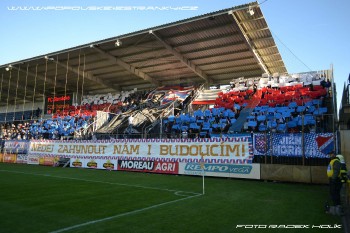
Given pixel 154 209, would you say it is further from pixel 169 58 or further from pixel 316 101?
pixel 169 58

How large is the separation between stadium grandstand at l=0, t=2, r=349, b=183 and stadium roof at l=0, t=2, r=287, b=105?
0.10 metres

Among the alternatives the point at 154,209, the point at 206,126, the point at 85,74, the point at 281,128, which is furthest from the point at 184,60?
the point at 154,209

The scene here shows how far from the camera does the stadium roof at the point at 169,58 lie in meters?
21.9

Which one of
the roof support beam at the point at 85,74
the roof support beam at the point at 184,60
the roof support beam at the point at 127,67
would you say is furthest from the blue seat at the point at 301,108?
the roof support beam at the point at 85,74

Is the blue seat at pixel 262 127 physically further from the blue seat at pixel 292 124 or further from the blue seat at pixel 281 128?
the blue seat at pixel 292 124

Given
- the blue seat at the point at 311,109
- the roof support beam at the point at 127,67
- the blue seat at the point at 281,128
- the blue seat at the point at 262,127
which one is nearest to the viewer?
the blue seat at the point at 281,128

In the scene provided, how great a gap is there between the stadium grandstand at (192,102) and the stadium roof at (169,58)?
0.10m

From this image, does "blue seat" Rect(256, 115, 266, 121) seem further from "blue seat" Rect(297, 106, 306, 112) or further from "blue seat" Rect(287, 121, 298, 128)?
"blue seat" Rect(297, 106, 306, 112)

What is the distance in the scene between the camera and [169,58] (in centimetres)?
2817

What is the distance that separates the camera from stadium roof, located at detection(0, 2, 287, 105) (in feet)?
71.7

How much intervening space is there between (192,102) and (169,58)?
16.4 feet

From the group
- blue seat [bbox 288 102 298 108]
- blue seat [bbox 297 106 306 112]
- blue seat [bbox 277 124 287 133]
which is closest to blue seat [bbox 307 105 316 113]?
blue seat [bbox 297 106 306 112]

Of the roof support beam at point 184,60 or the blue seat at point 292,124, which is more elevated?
the roof support beam at point 184,60

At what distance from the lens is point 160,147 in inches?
688
